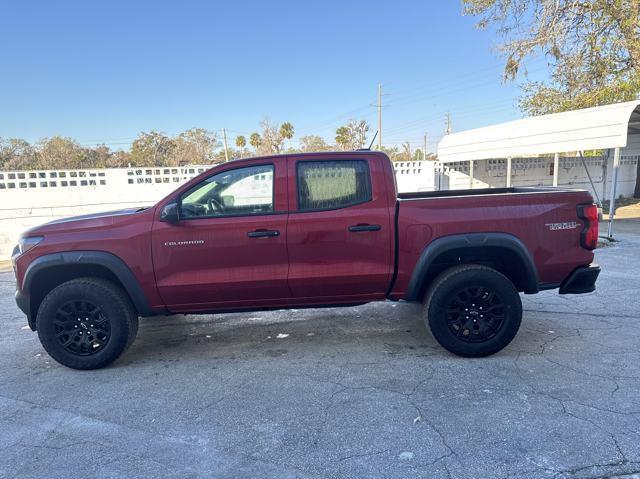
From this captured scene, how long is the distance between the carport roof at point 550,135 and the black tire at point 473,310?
7270mm

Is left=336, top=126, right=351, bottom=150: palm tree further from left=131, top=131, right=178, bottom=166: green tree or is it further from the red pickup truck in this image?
the red pickup truck

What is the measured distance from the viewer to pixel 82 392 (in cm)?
347

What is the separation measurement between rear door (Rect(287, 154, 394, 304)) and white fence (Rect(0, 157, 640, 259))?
36.7 ft

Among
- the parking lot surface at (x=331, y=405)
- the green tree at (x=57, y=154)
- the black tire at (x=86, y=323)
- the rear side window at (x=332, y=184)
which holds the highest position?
the green tree at (x=57, y=154)

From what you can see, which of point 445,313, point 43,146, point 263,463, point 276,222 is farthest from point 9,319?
point 43,146

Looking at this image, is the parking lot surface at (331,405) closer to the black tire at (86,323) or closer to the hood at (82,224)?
the black tire at (86,323)

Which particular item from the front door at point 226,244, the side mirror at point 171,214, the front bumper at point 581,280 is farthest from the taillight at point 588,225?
the side mirror at point 171,214

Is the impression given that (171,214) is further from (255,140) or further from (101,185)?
(255,140)

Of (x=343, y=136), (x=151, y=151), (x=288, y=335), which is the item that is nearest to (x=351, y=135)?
(x=343, y=136)

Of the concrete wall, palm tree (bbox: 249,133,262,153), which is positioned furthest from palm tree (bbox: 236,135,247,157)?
the concrete wall

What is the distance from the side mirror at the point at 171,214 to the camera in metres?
3.64

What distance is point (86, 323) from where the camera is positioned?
3.77m

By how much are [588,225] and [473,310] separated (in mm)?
1268

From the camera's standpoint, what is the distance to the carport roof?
909 centimetres
